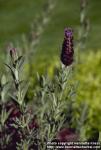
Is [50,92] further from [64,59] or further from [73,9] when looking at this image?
[73,9]

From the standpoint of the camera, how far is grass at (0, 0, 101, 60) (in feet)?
44.7

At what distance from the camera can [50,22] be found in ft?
50.4

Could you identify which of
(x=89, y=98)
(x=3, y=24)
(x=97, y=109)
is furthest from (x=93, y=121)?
(x=3, y=24)

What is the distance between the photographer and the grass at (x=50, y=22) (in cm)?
1364

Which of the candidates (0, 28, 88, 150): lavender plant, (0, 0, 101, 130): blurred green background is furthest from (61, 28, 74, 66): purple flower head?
(0, 0, 101, 130): blurred green background

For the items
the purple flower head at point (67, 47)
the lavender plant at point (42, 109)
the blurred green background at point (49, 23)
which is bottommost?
the lavender plant at point (42, 109)

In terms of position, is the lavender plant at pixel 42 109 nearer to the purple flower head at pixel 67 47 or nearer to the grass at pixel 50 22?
the purple flower head at pixel 67 47

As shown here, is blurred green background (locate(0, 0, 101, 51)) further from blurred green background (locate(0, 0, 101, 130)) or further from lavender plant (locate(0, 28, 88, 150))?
lavender plant (locate(0, 28, 88, 150))

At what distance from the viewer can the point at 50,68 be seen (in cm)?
716

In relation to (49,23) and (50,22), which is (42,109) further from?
(50,22)

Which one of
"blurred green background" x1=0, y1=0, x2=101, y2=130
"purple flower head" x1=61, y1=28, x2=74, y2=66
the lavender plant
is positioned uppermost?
"blurred green background" x1=0, y1=0, x2=101, y2=130

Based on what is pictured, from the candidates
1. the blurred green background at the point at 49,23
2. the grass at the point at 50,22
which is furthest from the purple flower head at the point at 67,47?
the grass at the point at 50,22

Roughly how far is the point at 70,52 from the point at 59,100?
0.34 metres

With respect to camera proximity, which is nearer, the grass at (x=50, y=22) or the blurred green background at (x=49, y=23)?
the blurred green background at (x=49, y=23)
